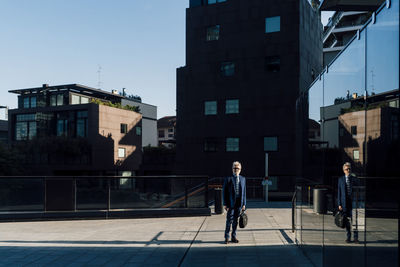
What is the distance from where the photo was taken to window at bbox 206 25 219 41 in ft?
103

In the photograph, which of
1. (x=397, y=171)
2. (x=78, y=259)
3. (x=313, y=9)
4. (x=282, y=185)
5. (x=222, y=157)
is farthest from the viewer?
(x=313, y=9)

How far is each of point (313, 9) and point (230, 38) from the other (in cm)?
853

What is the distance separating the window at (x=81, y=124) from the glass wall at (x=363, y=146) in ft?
143

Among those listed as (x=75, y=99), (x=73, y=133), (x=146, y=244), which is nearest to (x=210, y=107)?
(x=146, y=244)

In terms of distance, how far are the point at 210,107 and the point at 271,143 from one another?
5.87 m

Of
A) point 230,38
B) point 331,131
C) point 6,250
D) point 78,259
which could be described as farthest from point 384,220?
point 230,38

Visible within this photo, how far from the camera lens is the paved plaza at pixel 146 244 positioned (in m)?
7.00

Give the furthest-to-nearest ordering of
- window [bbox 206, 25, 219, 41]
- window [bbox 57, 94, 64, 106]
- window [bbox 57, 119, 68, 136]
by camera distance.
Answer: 1. window [bbox 57, 94, 64, 106]
2. window [bbox 57, 119, 68, 136]
3. window [bbox 206, 25, 219, 41]

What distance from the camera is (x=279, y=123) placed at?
95.4 feet

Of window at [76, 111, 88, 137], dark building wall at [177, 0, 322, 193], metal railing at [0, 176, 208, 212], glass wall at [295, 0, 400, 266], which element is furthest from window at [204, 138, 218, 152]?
glass wall at [295, 0, 400, 266]

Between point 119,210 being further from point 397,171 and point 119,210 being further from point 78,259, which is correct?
point 397,171

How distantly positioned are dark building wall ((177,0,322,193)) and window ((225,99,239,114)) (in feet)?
0.97

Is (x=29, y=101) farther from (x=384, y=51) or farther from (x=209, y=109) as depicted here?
(x=384, y=51)

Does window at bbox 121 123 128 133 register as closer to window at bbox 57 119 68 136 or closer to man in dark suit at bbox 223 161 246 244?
window at bbox 57 119 68 136
